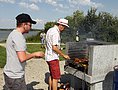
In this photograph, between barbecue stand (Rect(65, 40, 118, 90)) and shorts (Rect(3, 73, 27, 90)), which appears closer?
shorts (Rect(3, 73, 27, 90))

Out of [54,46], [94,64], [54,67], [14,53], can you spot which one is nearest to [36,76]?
[54,67]

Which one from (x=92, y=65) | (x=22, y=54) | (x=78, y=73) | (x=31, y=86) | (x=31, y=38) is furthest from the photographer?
(x=31, y=38)

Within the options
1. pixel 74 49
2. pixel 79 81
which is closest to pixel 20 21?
pixel 74 49

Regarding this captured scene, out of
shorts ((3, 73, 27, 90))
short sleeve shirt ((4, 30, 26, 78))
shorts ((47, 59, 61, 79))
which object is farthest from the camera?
shorts ((47, 59, 61, 79))

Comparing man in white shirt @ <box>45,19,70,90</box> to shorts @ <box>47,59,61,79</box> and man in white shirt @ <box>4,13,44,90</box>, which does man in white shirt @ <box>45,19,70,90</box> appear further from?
man in white shirt @ <box>4,13,44,90</box>

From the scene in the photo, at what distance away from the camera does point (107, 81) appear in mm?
5172

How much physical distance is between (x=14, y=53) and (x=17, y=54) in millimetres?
59

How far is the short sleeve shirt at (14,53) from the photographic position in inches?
133

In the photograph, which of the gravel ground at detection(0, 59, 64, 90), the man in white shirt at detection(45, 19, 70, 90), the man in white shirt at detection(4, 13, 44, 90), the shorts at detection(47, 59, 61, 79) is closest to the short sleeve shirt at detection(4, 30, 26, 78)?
the man in white shirt at detection(4, 13, 44, 90)

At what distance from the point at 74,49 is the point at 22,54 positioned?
2.27 meters

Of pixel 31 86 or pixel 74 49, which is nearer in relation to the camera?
pixel 74 49

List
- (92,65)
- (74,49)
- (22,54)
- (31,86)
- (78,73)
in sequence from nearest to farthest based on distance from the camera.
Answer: (22,54), (92,65), (78,73), (74,49), (31,86)

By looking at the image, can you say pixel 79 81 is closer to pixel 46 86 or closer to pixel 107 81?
pixel 107 81

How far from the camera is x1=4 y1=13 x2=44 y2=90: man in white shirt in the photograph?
3395 millimetres
